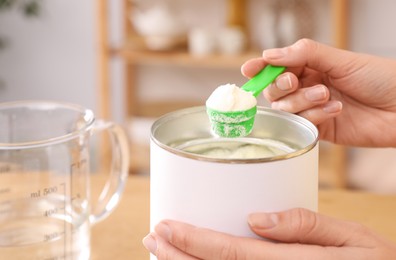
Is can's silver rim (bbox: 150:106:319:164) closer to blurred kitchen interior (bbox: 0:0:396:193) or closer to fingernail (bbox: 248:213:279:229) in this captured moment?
fingernail (bbox: 248:213:279:229)

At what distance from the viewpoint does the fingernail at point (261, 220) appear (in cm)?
60

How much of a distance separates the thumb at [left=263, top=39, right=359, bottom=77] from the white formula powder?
154 mm

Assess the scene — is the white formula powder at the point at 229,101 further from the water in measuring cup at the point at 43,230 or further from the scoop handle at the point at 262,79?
the water in measuring cup at the point at 43,230

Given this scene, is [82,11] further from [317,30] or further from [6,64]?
[317,30]

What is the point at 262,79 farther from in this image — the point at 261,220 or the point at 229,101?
the point at 261,220

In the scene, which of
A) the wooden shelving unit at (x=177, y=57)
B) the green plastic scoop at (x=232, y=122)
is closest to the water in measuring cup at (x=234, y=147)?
the green plastic scoop at (x=232, y=122)

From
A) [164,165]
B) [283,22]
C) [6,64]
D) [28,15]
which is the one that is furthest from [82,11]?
[164,165]

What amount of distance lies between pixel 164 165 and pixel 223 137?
14 cm

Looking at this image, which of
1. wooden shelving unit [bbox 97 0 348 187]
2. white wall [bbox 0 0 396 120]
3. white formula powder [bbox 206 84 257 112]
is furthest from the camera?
white wall [bbox 0 0 396 120]

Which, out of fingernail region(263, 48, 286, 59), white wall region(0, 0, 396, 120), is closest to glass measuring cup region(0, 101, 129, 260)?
fingernail region(263, 48, 286, 59)

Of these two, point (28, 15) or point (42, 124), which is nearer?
point (42, 124)

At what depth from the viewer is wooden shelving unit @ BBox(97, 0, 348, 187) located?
7.76 feet

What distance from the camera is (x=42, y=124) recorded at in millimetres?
843

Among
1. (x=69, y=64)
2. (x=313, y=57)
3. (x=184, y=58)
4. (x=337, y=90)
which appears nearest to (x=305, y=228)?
(x=313, y=57)
